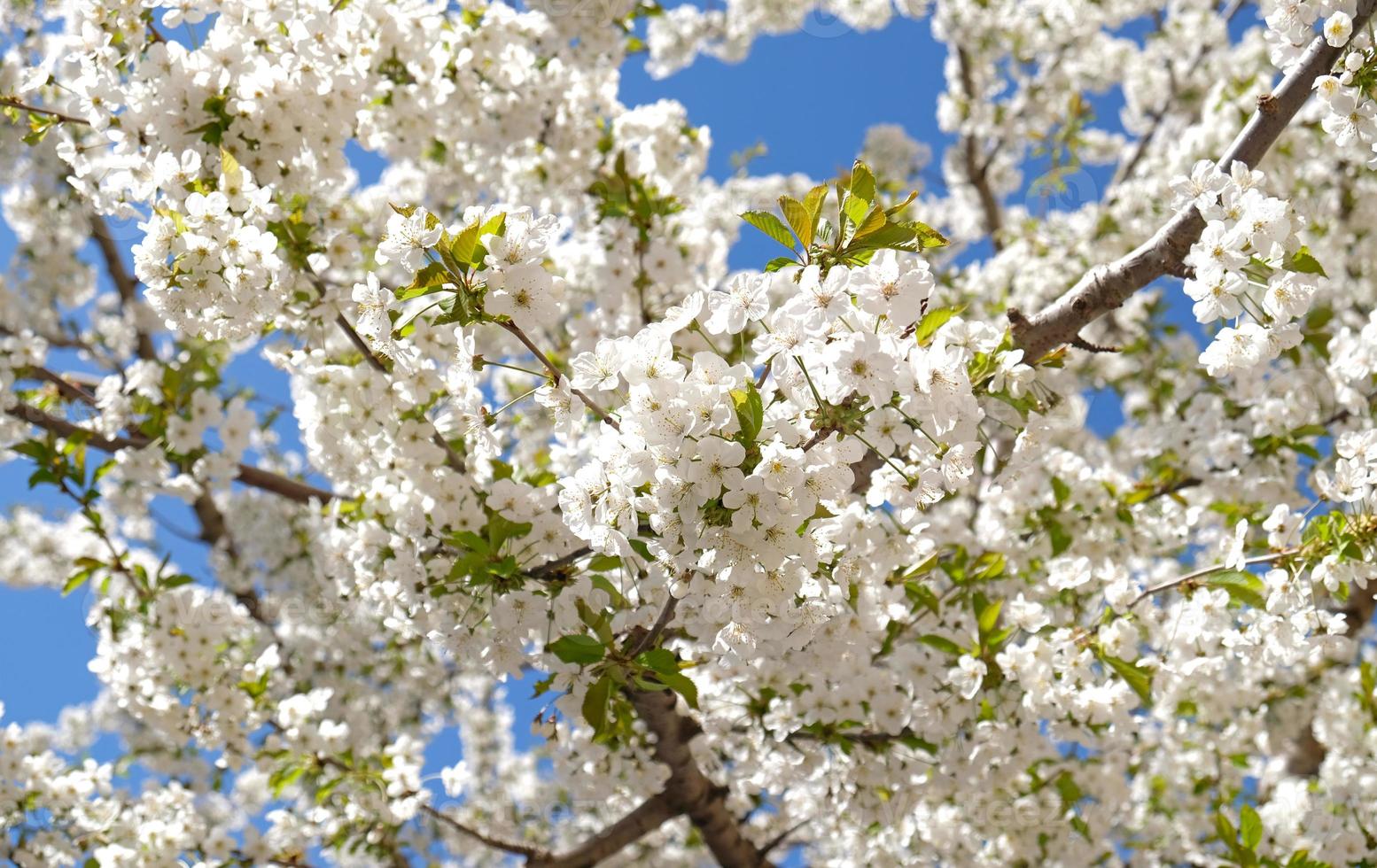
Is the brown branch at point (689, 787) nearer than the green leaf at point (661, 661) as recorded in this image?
No

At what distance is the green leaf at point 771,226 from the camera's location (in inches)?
76.7

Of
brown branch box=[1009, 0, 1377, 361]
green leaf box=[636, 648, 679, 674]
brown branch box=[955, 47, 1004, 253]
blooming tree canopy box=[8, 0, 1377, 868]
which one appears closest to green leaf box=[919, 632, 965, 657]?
blooming tree canopy box=[8, 0, 1377, 868]

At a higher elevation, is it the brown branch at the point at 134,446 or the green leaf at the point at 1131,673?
the brown branch at the point at 134,446

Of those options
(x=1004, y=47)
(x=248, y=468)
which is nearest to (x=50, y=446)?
(x=248, y=468)

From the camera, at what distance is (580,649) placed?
2.26 metres

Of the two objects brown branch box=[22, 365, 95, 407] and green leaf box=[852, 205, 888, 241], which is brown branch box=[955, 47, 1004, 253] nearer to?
brown branch box=[22, 365, 95, 407]

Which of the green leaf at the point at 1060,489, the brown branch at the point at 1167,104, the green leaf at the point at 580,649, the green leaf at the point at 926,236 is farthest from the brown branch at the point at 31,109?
the brown branch at the point at 1167,104

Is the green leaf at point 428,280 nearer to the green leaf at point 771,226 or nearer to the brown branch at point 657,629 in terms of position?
the green leaf at point 771,226

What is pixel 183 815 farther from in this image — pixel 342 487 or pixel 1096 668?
pixel 1096 668

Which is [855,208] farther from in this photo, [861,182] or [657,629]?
[657,629]

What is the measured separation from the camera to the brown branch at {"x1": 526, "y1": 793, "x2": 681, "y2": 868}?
3962mm

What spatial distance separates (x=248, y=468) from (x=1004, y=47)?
6.62m

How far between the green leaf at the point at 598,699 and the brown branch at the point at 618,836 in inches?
67.5

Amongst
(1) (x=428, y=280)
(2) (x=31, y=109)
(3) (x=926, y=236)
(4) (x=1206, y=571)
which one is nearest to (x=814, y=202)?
(3) (x=926, y=236)
